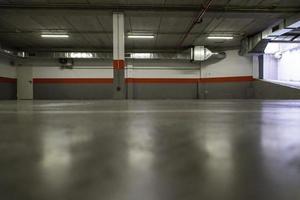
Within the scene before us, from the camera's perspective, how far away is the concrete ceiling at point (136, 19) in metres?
6.53

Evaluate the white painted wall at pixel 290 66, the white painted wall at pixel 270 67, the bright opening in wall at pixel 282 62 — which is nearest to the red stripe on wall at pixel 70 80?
the white painted wall at pixel 270 67

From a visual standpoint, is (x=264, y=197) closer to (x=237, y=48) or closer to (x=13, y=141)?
(x=13, y=141)

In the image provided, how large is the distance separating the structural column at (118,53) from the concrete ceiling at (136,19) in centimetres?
33

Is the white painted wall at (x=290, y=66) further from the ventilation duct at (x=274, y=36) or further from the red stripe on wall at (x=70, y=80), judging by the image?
the red stripe on wall at (x=70, y=80)

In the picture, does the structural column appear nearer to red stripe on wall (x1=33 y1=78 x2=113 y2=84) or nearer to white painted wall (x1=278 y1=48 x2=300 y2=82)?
red stripe on wall (x1=33 y1=78 x2=113 y2=84)

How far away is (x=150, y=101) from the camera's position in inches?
265

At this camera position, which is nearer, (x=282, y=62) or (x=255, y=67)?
(x=255, y=67)

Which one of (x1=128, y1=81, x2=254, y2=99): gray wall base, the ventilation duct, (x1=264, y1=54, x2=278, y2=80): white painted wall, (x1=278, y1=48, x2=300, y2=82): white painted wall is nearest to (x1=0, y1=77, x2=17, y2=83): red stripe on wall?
(x1=128, y1=81, x2=254, y2=99): gray wall base

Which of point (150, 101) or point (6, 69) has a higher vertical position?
point (6, 69)

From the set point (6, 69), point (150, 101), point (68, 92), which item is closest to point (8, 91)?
point (6, 69)

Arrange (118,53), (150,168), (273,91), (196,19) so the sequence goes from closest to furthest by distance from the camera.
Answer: (150,168) < (118,53) < (196,19) < (273,91)

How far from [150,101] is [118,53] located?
178 centimetres

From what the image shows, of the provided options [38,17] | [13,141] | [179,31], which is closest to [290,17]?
[179,31]

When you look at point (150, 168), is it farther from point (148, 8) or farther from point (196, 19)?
point (196, 19)
